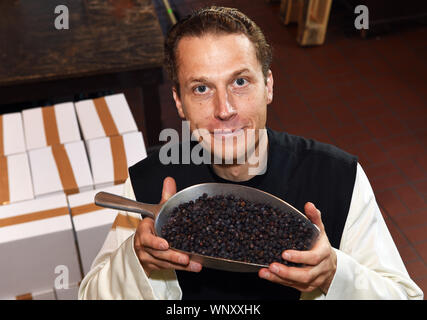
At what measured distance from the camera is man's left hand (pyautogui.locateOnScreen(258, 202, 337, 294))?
0.99 m

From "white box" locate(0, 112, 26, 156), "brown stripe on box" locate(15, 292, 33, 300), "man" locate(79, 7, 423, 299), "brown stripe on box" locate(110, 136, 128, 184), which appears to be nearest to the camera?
"man" locate(79, 7, 423, 299)

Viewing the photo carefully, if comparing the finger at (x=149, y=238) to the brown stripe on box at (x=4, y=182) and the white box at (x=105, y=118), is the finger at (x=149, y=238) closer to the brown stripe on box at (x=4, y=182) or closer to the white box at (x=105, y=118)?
the brown stripe on box at (x=4, y=182)

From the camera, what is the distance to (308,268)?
1.03 metres

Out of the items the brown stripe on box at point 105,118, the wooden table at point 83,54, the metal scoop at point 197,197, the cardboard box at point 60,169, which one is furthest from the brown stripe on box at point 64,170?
the metal scoop at point 197,197

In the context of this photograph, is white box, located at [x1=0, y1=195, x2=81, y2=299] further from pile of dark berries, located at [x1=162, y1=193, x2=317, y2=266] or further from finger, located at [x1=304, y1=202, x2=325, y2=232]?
finger, located at [x1=304, y1=202, x2=325, y2=232]

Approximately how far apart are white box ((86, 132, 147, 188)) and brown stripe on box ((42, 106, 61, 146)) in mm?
170

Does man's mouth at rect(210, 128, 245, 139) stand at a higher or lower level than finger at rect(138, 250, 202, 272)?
higher

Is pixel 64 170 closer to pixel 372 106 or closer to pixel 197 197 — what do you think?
pixel 197 197

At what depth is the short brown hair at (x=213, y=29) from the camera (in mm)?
1199

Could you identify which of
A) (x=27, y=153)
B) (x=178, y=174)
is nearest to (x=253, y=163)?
(x=178, y=174)

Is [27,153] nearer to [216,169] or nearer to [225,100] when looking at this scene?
[216,169]

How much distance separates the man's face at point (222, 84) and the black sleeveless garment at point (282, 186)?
20 cm

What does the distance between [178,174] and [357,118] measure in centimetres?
258

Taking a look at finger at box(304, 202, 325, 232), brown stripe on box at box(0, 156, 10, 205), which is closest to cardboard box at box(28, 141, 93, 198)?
brown stripe on box at box(0, 156, 10, 205)
